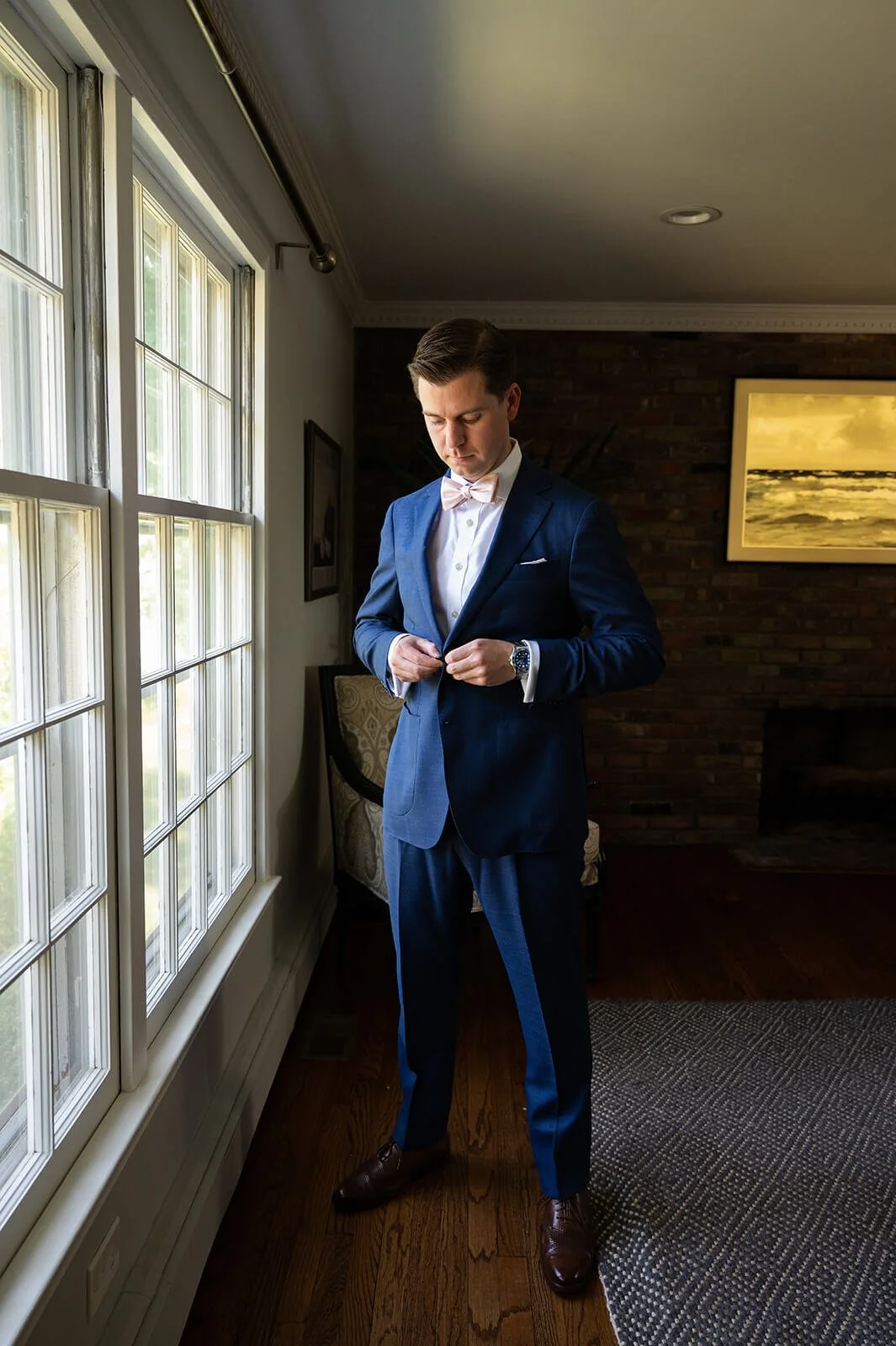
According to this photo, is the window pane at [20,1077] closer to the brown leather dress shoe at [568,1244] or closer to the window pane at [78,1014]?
the window pane at [78,1014]

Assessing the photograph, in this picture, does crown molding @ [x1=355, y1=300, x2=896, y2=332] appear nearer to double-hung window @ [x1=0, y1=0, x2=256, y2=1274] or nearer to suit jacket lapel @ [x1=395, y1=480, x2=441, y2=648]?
double-hung window @ [x1=0, y1=0, x2=256, y2=1274]

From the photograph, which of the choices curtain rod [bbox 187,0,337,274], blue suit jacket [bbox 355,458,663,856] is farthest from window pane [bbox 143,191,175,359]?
blue suit jacket [bbox 355,458,663,856]

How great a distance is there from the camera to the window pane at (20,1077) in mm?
1218

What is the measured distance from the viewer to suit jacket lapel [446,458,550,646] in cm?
166

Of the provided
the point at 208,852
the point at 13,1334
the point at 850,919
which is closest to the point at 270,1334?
the point at 13,1334

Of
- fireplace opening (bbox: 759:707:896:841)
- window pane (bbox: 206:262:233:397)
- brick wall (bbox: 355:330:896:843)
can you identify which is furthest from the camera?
fireplace opening (bbox: 759:707:896:841)

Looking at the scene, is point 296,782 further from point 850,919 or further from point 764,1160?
point 850,919

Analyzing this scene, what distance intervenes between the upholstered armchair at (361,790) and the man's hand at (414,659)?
1.24 meters

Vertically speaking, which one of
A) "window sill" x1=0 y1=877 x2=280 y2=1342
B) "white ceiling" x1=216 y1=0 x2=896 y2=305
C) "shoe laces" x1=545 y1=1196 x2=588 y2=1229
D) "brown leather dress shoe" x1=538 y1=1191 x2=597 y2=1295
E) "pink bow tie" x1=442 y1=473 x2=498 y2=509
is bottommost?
"brown leather dress shoe" x1=538 y1=1191 x2=597 y2=1295

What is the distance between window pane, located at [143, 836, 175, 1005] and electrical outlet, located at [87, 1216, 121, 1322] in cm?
40

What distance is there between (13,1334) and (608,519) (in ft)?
4.56

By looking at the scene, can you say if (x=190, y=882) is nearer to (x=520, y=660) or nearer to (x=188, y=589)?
(x=188, y=589)

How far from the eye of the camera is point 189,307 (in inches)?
78.2

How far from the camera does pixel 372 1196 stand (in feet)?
6.37
